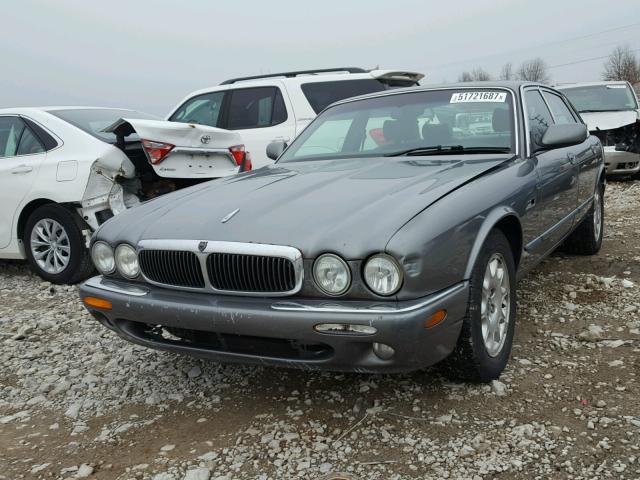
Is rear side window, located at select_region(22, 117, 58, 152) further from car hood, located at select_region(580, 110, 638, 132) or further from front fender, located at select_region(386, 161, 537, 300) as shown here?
car hood, located at select_region(580, 110, 638, 132)

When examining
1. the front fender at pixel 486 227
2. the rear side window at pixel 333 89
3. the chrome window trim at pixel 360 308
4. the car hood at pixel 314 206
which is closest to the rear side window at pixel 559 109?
the car hood at pixel 314 206

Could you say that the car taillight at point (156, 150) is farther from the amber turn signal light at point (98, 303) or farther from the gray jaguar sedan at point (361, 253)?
the amber turn signal light at point (98, 303)

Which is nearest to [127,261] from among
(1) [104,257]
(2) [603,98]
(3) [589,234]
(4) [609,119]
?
(1) [104,257]

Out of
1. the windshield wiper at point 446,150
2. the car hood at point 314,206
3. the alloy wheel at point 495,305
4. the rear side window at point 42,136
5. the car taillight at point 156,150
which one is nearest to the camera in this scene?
the car hood at point 314,206

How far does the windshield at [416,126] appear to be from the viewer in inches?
137

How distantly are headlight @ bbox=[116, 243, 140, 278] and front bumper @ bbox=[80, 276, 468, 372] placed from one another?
3.8 inches

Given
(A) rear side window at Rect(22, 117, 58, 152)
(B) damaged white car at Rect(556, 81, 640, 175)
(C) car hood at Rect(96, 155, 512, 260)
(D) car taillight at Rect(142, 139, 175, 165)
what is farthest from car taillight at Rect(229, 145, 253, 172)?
(B) damaged white car at Rect(556, 81, 640, 175)

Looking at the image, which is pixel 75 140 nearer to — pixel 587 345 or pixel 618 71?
pixel 587 345

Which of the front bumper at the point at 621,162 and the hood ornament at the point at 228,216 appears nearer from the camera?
the hood ornament at the point at 228,216

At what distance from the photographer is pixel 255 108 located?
6559 mm

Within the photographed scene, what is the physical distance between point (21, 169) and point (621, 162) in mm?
A: 8207

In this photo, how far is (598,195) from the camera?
5.09m

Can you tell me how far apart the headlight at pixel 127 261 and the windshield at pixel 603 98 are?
29.6ft

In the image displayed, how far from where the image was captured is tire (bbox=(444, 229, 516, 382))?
2.52 metres
